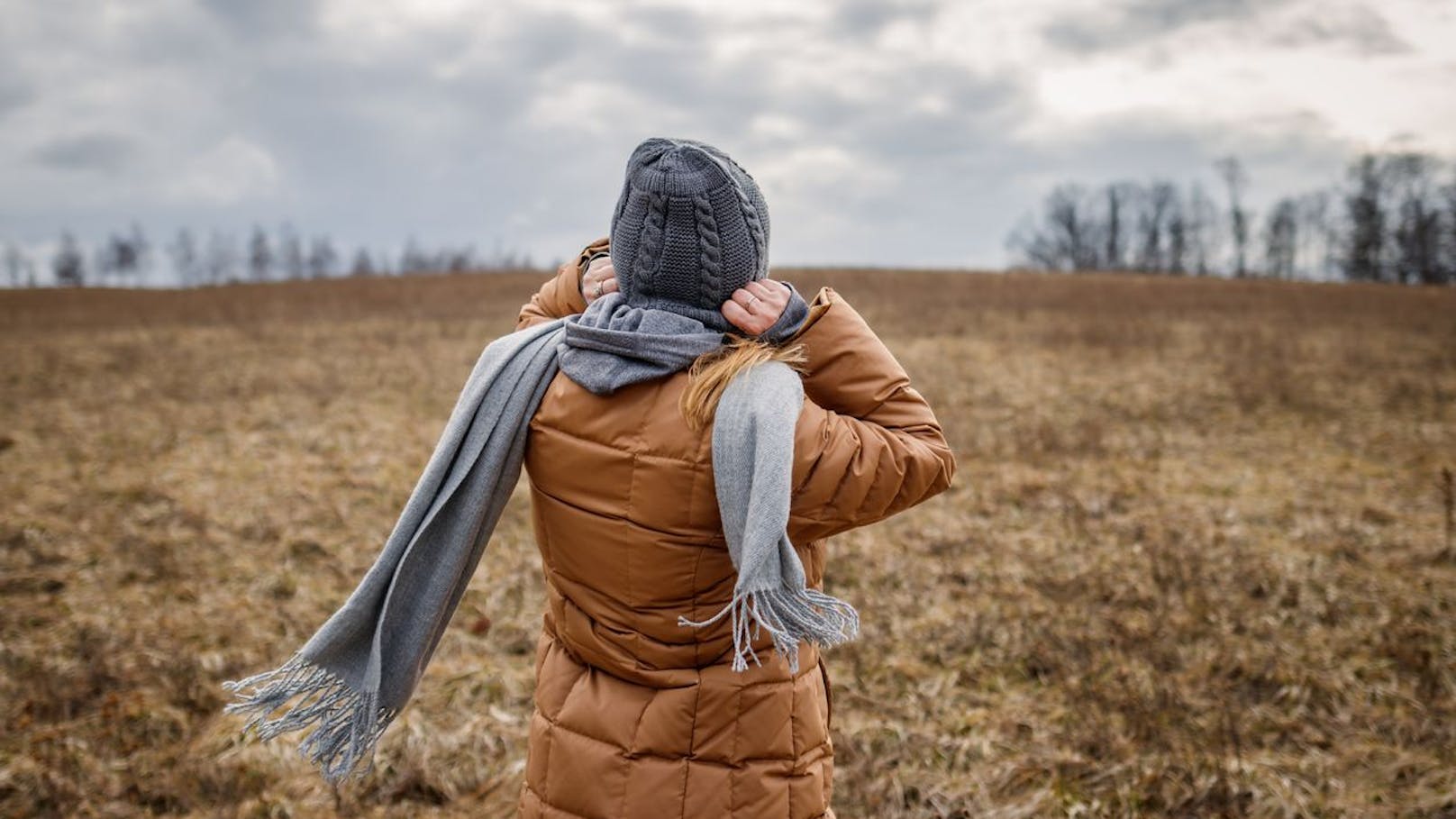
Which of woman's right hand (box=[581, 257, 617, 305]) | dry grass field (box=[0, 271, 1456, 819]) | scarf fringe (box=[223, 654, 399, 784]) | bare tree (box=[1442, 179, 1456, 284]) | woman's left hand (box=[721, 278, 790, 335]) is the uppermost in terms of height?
bare tree (box=[1442, 179, 1456, 284])

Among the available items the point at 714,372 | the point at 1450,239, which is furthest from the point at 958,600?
the point at 1450,239

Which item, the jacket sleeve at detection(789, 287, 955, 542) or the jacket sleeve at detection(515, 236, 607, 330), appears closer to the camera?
the jacket sleeve at detection(789, 287, 955, 542)

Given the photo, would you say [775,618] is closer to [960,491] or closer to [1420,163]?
[960,491]

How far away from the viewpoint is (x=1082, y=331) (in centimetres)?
1622

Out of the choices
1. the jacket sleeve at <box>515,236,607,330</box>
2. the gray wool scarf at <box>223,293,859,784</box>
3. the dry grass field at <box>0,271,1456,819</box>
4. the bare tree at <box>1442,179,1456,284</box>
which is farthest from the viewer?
the bare tree at <box>1442,179,1456,284</box>

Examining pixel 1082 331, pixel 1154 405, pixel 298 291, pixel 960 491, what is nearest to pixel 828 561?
pixel 960 491

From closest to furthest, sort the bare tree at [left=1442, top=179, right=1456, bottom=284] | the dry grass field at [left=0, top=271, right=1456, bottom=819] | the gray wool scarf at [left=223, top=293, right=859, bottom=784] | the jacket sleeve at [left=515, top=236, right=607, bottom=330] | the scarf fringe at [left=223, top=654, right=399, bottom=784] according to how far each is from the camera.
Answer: the gray wool scarf at [left=223, top=293, right=859, bottom=784]
the scarf fringe at [left=223, top=654, right=399, bottom=784]
the jacket sleeve at [left=515, top=236, right=607, bottom=330]
the dry grass field at [left=0, top=271, right=1456, bottom=819]
the bare tree at [left=1442, top=179, right=1456, bottom=284]

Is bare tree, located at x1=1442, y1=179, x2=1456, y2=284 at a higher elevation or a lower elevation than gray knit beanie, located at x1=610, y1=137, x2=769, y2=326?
higher

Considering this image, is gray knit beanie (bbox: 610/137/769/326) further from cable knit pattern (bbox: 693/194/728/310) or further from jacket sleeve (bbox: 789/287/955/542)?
jacket sleeve (bbox: 789/287/955/542)

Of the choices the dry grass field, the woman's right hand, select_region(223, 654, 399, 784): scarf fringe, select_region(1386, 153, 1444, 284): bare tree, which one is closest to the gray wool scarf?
select_region(223, 654, 399, 784): scarf fringe

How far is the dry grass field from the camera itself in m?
3.72

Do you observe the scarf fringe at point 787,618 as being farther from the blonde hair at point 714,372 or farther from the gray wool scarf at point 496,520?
the blonde hair at point 714,372

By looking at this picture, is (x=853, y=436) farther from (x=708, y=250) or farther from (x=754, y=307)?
(x=708, y=250)

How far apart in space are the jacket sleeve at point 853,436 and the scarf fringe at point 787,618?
13cm
